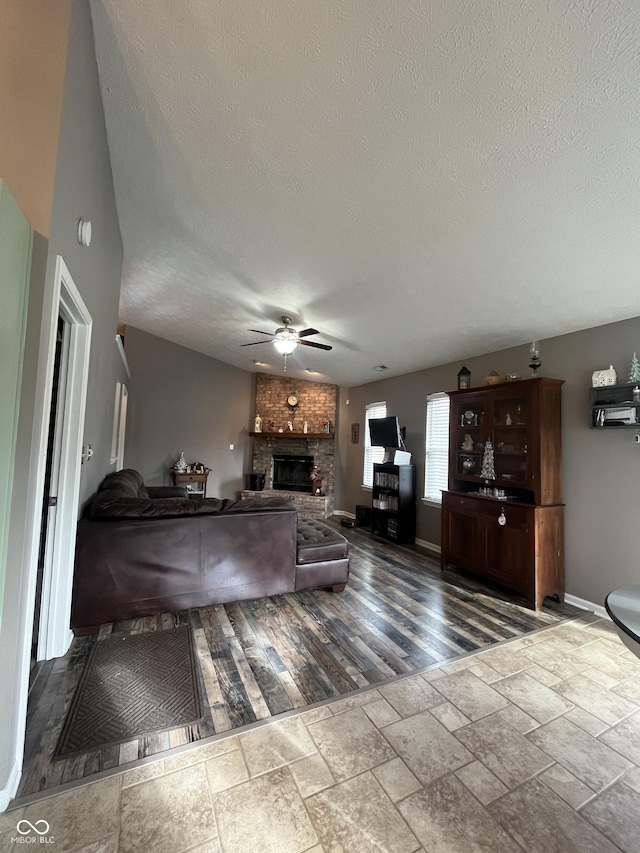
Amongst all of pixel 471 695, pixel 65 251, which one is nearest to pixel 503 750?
pixel 471 695

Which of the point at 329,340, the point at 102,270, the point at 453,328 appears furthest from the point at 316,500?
the point at 102,270

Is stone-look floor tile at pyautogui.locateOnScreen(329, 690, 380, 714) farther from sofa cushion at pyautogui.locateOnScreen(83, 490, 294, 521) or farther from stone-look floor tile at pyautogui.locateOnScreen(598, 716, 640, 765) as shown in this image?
sofa cushion at pyautogui.locateOnScreen(83, 490, 294, 521)

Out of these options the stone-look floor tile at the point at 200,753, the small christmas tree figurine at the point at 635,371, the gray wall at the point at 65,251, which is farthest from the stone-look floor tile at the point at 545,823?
the small christmas tree figurine at the point at 635,371

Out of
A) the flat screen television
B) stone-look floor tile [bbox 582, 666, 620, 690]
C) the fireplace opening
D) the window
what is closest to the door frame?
stone-look floor tile [bbox 582, 666, 620, 690]

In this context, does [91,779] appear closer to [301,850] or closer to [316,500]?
[301,850]

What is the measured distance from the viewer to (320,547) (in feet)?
10.2

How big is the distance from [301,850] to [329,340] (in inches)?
168

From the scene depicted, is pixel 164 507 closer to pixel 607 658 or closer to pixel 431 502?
pixel 607 658

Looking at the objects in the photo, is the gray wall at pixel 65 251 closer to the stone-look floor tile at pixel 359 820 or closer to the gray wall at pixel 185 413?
the stone-look floor tile at pixel 359 820

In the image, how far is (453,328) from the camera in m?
3.52

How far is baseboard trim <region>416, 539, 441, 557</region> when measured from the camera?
450cm

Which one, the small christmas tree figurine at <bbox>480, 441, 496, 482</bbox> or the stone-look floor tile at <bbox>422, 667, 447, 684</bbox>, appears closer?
the stone-look floor tile at <bbox>422, 667, 447, 684</bbox>

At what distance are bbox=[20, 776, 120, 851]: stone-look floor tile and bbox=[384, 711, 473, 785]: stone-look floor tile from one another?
3.72 feet

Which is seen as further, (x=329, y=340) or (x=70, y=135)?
(x=329, y=340)
